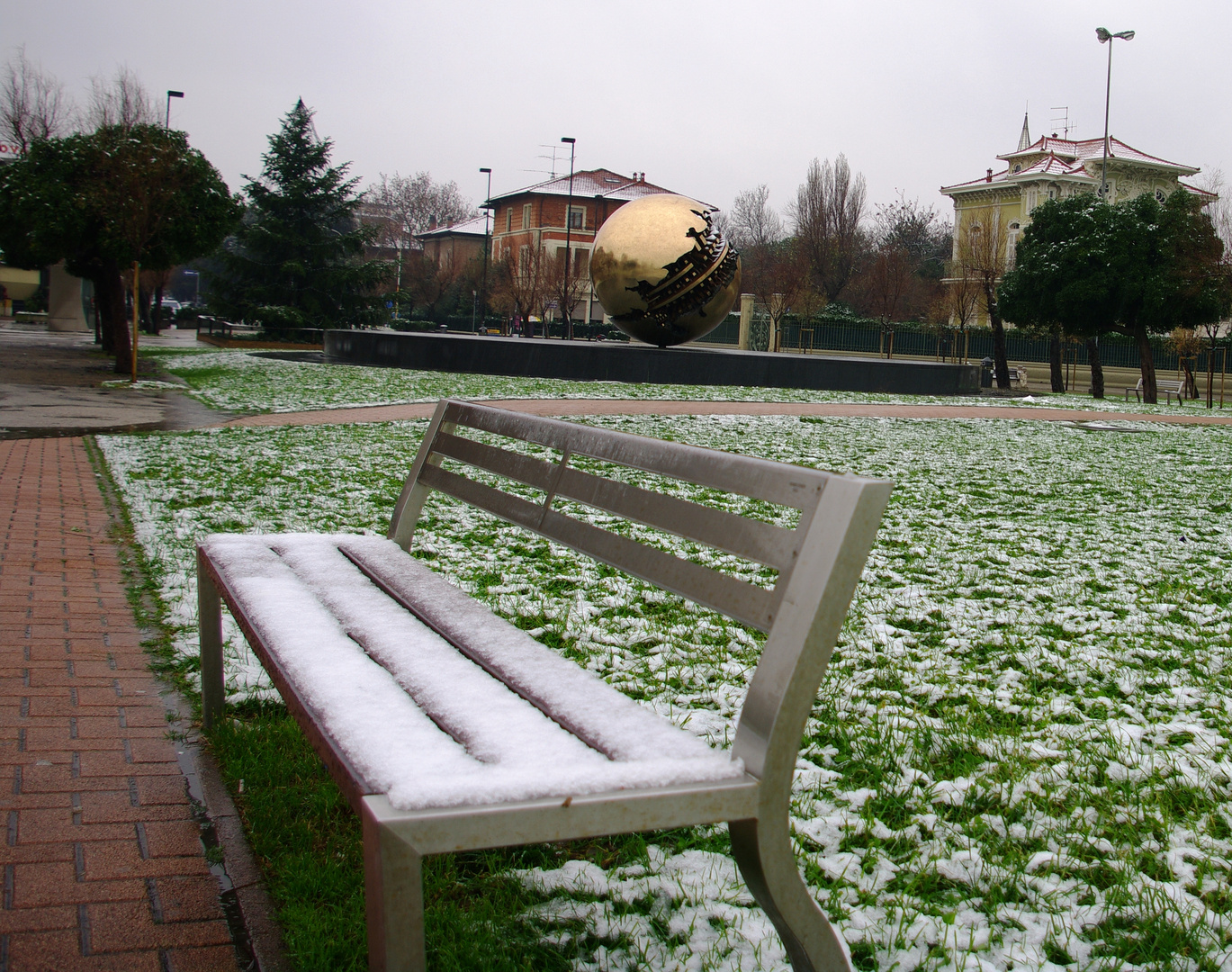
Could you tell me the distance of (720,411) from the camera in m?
14.3

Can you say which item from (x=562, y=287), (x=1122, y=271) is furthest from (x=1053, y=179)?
(x=1122, y=271)

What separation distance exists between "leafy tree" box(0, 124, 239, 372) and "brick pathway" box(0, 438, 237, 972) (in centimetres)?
1545

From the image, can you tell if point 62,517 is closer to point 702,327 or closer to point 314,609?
point 314,609

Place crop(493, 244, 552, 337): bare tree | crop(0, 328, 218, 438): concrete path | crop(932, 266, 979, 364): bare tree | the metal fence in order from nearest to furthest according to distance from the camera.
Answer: crop(0, 328, 218, 438): concrete path
crop(932, 266, 979, 364): bare tree
the metal fence
crop(493, 244, 552, 337): bare tree

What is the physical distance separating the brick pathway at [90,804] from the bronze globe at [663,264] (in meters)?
13.1

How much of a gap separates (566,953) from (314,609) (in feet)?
3.49

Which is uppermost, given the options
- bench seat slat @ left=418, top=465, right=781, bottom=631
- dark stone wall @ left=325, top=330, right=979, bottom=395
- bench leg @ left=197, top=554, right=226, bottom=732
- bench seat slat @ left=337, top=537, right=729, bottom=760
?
dark stone wall @ left=325, top=330, right=979, bottom=395

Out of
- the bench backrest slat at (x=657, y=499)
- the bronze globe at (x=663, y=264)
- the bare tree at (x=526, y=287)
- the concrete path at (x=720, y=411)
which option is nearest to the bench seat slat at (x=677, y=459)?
the bench backrest slat at (x=657, y=499)

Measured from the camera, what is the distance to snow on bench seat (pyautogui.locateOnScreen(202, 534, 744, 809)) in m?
1.62

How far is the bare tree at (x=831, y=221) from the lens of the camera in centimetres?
5800

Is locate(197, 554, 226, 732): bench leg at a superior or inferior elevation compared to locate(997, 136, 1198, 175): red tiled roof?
inferior

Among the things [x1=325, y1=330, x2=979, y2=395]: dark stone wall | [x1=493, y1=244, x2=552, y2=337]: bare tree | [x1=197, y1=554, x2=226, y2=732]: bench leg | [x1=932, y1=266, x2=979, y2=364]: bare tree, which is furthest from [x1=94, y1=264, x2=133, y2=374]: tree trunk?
[x1=932, y1=266, x2=979, y2=364]: bare tree

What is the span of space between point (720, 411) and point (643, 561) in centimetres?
1213

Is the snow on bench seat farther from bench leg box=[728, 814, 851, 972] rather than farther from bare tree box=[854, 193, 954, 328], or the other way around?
bare tree box=[854, 193, 954, 328]
